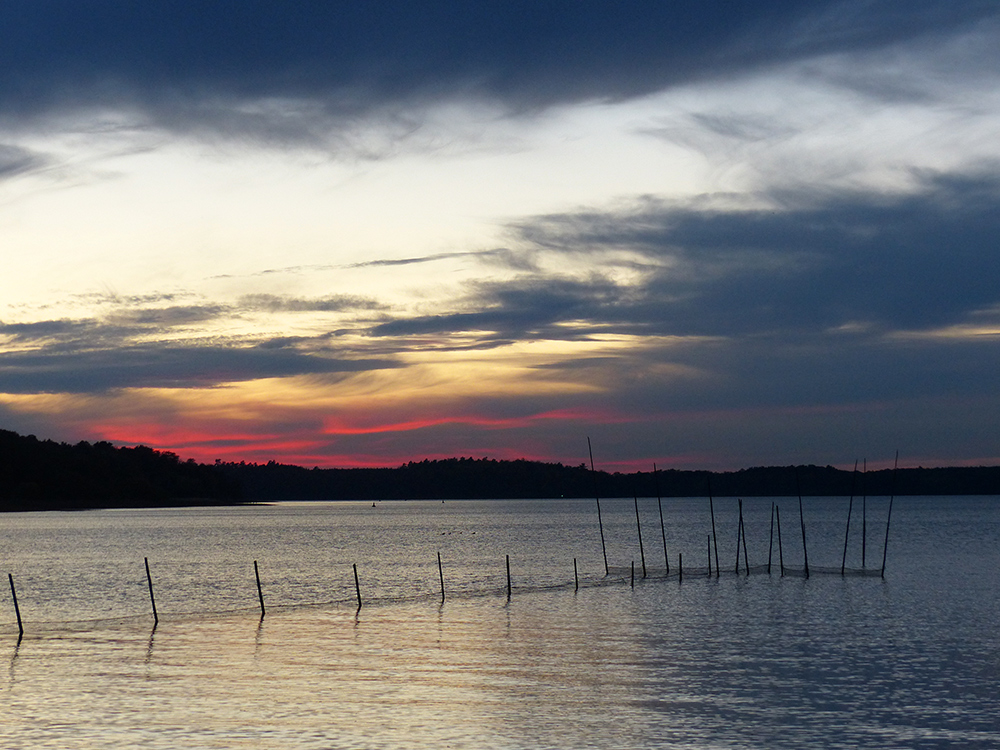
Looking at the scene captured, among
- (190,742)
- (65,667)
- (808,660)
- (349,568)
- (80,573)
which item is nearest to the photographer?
(190,742)

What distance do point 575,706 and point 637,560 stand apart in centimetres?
7730

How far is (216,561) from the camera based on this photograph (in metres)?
96.1

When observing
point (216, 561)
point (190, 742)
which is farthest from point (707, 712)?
point (216, 561)

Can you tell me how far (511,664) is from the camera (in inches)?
1305

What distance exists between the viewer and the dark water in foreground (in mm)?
23672

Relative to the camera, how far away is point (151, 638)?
39.1 meters

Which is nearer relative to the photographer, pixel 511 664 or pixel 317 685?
pixel 317 685

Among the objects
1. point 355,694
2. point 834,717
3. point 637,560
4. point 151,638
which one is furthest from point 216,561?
point 834,717

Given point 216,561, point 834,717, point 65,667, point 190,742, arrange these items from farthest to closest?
point 216,561 < point 65,667 < point 834,717 < point 190,742

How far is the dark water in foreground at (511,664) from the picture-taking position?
23.7 meters

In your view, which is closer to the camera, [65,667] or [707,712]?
[707,712]

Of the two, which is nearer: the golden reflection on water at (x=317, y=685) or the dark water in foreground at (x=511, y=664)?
the golden reflection on water at (x=317, y=685)

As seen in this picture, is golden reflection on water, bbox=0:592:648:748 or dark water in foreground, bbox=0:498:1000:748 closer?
golden reflection on water, bbox=0:592:648:748

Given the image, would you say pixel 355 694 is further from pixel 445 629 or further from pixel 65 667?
pixel 445 629
